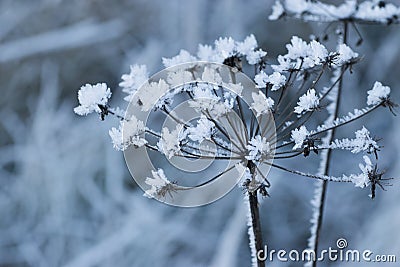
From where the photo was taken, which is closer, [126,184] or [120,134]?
[120,134]

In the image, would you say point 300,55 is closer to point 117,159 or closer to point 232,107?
point 232,107

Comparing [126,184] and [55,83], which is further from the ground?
[55,83]

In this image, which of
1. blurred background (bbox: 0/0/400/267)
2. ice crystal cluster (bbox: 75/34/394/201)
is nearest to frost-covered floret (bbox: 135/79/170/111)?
ice crystal cluster (bbox: 75/34/394/201)

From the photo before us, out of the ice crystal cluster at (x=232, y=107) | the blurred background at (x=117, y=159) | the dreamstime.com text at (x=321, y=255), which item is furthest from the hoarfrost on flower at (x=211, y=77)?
the blurred background at (x=117, y=159)

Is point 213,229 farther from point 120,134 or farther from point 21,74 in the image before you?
point 120,134

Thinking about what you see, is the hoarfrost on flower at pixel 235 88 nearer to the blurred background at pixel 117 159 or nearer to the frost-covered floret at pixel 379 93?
the frost-covered floret at pixel 379 93

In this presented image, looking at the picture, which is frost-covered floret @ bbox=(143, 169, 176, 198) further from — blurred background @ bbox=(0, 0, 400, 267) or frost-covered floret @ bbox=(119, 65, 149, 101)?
blurred background @ bbox=(0, 0, 400, 267)

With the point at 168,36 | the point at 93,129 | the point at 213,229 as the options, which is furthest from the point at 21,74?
the point at 213,229
